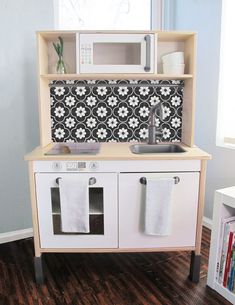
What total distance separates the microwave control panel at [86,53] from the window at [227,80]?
1.11m

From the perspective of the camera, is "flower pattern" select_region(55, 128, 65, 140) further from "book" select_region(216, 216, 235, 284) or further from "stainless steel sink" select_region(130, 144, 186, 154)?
"book" select_region(216, 216, 235, 284)

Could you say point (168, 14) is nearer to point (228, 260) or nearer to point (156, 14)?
point (156, 14)

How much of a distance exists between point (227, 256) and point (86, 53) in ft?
5.14

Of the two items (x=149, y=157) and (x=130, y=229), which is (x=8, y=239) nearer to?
(x=130, y=229)

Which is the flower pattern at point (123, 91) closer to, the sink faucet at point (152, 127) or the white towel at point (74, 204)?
the sink faucet at point (152, 127)

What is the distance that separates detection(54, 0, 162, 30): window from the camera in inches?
90.0

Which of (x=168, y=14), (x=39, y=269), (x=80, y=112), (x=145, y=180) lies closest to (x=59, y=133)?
(x=80, y=112)

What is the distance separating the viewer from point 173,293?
1621 millimetres

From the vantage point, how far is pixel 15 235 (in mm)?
2299

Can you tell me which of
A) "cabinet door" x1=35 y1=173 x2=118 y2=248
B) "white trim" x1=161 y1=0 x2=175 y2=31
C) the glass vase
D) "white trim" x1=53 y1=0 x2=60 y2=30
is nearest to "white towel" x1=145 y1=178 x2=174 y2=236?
"cabinet door" x1=35 y1=173 x2=118 y2=248

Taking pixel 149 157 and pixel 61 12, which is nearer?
pixel 149 157

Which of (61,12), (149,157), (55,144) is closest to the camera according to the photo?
(149,157)

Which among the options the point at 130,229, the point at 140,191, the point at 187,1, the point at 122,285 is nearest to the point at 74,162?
the point at 140,191

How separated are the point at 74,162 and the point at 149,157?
0.46 metres
